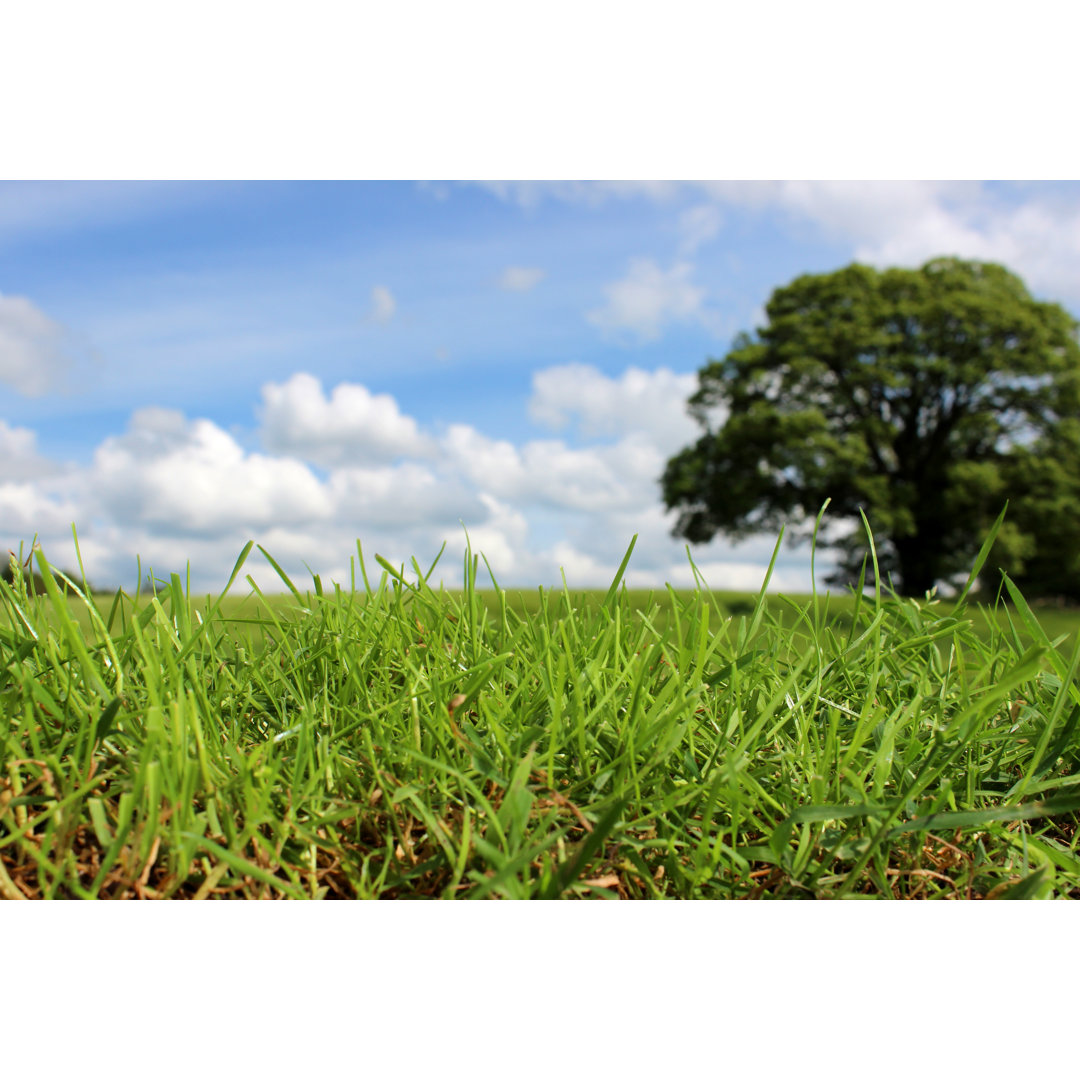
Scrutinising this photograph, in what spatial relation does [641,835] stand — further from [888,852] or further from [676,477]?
[676,477]

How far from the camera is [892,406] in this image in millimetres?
22547

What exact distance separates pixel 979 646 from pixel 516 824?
1.17m

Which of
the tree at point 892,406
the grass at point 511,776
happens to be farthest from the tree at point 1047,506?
the grass at point 511,776

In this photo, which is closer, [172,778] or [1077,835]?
[172,778]

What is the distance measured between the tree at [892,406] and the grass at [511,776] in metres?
20.1

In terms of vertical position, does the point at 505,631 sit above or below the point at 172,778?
above

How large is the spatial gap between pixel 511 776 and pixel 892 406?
23.9m

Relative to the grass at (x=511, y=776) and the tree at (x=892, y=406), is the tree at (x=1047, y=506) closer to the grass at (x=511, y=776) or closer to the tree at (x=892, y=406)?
the tree at (x=892, y=406)

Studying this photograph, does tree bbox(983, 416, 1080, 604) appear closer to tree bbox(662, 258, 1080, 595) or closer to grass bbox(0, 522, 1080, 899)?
tree bbox(662, 258, 1080, 595)

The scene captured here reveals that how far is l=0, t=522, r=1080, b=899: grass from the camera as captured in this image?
1.09 metres

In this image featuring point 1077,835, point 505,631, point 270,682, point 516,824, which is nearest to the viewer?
point 516,824

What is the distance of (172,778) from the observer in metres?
1.08

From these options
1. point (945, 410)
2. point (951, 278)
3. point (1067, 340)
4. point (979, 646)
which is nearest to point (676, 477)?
point (945, 410)

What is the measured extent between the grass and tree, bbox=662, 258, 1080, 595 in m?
20.1
